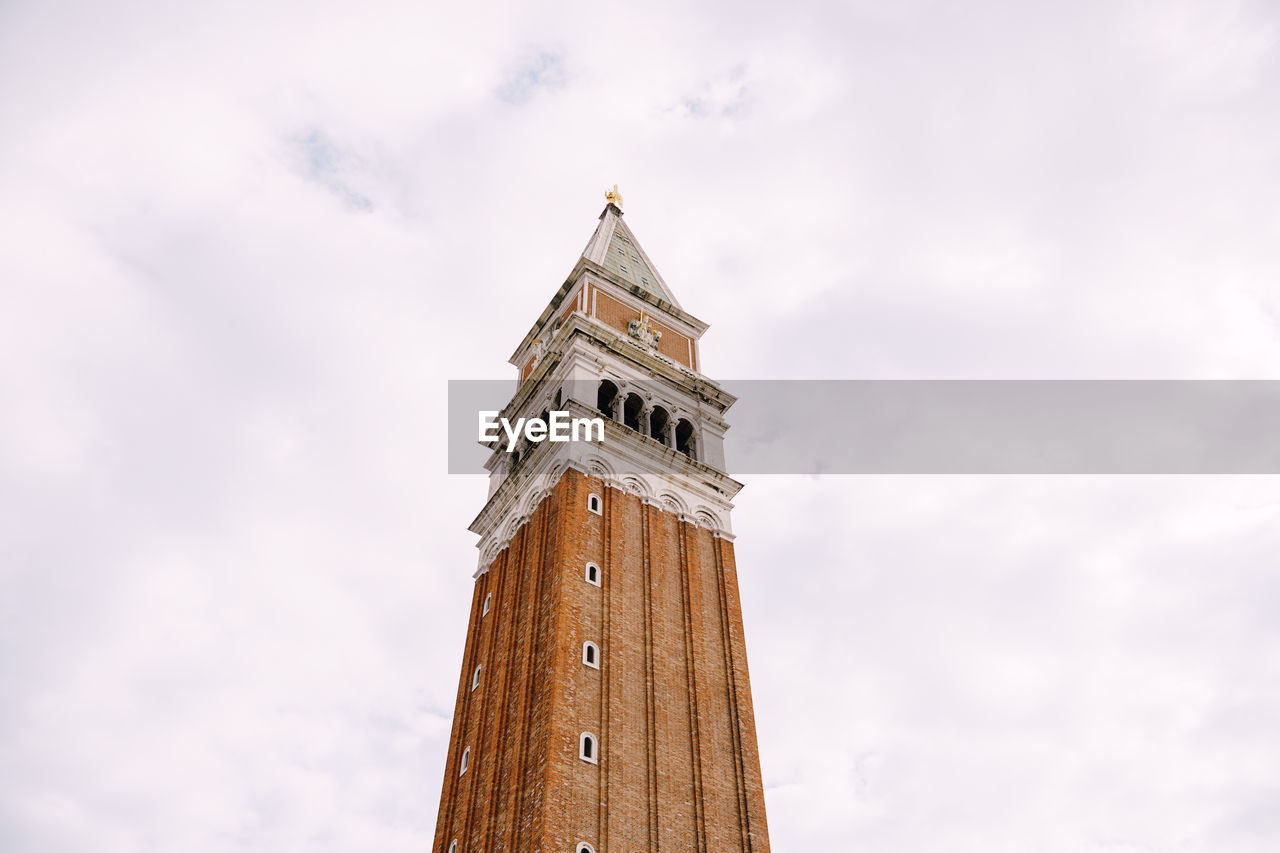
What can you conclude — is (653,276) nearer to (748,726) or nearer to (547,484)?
(547,484)

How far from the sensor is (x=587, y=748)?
123 ft

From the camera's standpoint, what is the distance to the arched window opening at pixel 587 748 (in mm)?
37031

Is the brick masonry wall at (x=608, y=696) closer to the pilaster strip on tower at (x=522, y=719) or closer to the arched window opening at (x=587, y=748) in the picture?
the pilaster strip on tower at (x=522, y=719)

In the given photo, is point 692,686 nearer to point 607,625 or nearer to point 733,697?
point 733,697

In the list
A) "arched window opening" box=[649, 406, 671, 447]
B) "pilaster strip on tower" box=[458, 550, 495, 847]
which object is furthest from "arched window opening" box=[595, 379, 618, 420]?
"pilaster strip on tower" box=[458, 550, 495, 847]

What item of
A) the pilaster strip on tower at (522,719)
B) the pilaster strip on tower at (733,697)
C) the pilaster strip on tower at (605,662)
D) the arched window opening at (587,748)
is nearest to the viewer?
the pilaster strip on tower at (605,662)

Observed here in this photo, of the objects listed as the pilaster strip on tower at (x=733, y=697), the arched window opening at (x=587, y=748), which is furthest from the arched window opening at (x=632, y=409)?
the arched window opening at (x=587, y=748)

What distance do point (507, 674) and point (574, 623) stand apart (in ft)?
13.6

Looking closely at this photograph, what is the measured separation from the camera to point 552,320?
6228 centimetres

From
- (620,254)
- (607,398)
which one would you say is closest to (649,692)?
(607,398)

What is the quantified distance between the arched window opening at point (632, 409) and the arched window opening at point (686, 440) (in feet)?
7.56

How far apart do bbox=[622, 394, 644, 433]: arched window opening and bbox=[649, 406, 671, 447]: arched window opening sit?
2.35ft

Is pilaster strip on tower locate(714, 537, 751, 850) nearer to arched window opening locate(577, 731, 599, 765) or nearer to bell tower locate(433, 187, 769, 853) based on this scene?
bell tower locate(433, 187, 769, 853)

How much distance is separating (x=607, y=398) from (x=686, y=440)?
4.77 m
